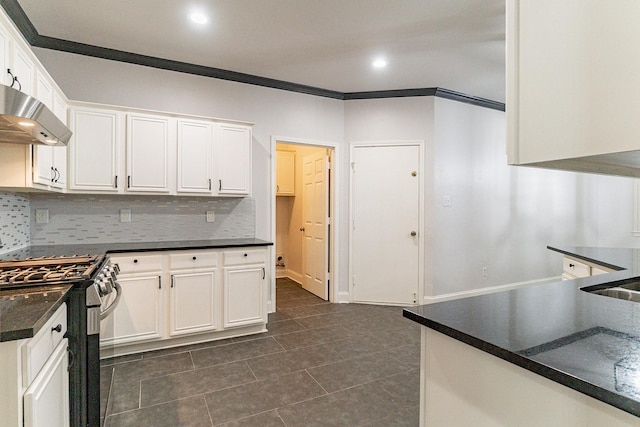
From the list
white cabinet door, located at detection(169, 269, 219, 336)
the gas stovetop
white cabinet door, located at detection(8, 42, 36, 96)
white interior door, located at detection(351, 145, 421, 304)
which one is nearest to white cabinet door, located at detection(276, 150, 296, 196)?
white interior door, located at detection(351, 145, 421, 304)

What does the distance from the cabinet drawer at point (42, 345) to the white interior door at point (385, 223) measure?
126 inches

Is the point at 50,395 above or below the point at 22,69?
below

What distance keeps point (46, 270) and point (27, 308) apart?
0.70 meters

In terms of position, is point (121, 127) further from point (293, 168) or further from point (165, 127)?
point (293, 168)

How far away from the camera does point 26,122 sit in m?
1.50

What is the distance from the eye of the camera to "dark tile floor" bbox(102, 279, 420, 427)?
6.24 feet

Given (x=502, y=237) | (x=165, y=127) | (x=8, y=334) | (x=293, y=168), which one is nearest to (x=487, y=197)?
(x=502, y=237)

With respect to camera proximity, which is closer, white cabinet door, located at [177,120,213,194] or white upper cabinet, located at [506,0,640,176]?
white upper cabinet, located at [506,0,640,176]

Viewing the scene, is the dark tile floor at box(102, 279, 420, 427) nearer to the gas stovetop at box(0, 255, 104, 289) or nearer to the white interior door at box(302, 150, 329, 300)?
the gas stovetop at box(0, 255, 104, 289)

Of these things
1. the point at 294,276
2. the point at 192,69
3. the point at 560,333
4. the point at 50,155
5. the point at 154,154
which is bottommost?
the point at 294,276

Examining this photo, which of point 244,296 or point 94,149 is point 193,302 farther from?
point 94,149

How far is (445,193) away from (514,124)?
3.55 m

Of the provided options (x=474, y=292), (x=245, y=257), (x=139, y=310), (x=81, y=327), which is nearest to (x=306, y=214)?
(x=245, y=257)

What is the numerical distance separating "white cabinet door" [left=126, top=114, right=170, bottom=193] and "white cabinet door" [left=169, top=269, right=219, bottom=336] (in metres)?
0.87
